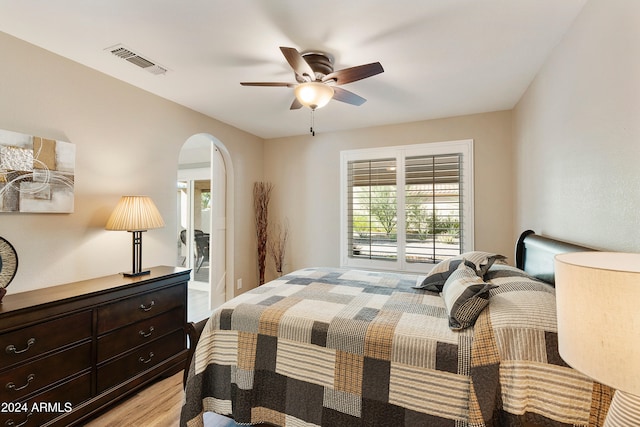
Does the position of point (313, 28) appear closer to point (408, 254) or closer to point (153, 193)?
point (153, 193)

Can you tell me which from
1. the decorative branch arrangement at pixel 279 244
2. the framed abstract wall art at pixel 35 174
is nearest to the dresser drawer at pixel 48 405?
the framed abstract wall art at pixel 35 174

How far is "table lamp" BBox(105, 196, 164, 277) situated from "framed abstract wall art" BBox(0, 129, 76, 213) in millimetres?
314

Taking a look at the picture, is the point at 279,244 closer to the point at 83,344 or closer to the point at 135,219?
the point at 135,219

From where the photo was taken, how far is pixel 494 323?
1.34 meters

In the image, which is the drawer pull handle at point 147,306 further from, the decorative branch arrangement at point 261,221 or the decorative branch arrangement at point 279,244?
the decorative branch arrangement at point 279,244

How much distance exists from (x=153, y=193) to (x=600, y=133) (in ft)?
11.4

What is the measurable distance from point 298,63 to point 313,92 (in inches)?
9.2

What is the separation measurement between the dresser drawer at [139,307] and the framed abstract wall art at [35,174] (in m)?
0.84

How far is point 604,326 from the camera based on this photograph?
2.23 feet

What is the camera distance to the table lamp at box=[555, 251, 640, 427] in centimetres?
64

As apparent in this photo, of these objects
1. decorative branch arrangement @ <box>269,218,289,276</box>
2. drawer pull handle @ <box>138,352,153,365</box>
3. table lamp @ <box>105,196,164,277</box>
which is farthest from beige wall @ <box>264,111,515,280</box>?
drawer pull handle @ <box>138,352,153,365</box>

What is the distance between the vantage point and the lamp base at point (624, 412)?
772 mm

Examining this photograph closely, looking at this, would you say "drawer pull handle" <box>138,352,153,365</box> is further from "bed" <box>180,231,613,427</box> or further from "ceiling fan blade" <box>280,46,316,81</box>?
"ceiling fan blade" <box>280,46,316,81</box>

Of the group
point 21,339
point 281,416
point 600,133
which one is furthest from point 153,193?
point 600,133
